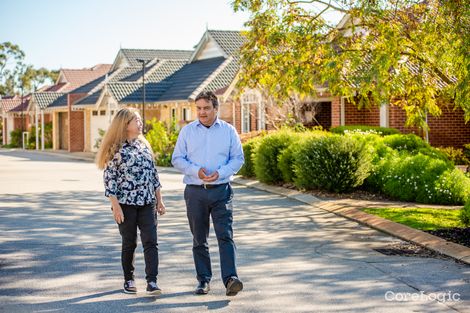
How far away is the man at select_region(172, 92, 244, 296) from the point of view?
779cm

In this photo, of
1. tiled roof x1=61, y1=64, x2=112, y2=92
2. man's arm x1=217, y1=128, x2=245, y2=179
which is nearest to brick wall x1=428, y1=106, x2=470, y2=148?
man's arm x1=217, y1=128, x2=245, y2=179

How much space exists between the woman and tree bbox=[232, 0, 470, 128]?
6545 millimetres

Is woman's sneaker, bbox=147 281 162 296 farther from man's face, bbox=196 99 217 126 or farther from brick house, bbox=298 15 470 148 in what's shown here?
brick house, bbox=298 15 470 148

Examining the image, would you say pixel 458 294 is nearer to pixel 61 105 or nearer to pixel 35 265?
Result: pixel 35 265

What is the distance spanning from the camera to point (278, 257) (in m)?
10.1

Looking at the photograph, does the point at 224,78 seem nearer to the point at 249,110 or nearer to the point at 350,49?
the point at 249,110

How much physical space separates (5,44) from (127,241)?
101 m

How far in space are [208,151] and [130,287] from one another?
1501 millimetres

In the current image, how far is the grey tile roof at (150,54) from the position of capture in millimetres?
56844

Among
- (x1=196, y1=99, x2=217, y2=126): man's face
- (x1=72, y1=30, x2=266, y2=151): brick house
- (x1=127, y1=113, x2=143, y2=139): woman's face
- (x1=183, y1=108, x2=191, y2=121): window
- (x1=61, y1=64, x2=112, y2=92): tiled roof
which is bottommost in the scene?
(x1=127, y1=113, x2=143, y2=139): woman's face

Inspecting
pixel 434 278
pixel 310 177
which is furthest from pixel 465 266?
pixel 310 177

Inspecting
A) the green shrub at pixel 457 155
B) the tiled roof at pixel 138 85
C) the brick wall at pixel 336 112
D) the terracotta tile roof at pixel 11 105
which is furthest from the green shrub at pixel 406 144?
the terracotta tile roof at pixel 11 105

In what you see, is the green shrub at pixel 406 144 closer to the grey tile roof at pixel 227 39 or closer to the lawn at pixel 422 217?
the lawn at pixel 422 217

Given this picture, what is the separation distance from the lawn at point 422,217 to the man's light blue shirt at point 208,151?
17.6 feet
